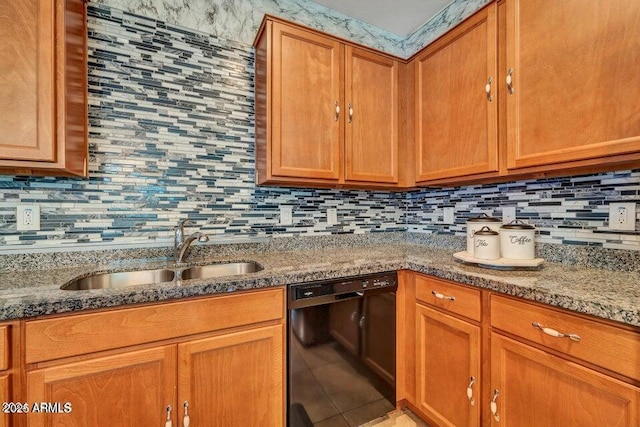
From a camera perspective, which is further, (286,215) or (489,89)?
(286,215)

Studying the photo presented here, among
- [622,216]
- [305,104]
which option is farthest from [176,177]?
[622,216]

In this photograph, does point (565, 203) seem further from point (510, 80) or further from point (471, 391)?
point (471, 391)

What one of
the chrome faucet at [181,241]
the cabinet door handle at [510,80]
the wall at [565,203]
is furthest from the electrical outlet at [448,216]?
the chrome faucet at [181,241]

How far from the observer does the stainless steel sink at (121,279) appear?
1.22m

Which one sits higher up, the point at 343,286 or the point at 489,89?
Result: the point at 489,89

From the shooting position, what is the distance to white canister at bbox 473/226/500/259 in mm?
1312

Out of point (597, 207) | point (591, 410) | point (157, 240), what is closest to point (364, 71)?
point (597, 207)

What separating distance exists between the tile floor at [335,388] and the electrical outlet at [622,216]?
1305 millimetres

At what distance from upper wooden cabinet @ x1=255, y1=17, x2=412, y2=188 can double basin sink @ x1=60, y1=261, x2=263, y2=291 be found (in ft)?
1.71

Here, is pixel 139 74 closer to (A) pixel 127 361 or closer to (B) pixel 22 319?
(B) pixel 22 319

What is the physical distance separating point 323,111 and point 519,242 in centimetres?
121

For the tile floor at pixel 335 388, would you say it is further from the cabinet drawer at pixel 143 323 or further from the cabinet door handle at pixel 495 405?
the cabinet door handle at pixel 495 405

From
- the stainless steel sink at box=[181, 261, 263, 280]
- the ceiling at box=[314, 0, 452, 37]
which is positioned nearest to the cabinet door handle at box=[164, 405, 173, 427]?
the stainless steel sink at box=[181, 261, 263, 280]

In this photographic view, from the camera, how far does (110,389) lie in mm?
953
